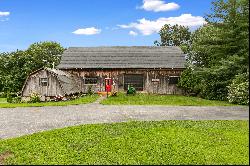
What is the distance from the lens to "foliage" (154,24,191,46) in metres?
69.1

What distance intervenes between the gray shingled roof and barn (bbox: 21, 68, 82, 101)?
20.6ft

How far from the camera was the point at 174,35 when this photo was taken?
69688 mm

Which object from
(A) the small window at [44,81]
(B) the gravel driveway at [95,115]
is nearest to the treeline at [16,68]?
(A) the small window at [44,81]

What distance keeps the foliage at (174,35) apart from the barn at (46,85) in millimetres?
36192

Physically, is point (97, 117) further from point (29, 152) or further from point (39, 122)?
point (29, 152)

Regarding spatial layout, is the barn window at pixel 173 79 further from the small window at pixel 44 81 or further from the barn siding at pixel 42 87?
the small window at pixel 44 81

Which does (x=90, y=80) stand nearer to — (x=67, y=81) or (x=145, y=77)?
(x=67, y=81)

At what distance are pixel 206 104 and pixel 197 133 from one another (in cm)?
1315

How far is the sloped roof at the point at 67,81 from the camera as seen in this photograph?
36.5 m

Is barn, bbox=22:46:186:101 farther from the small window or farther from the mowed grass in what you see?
the mowed grass

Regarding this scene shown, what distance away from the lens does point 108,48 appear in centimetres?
4800

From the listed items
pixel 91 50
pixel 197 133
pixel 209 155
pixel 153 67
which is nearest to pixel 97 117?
pixel 197 133

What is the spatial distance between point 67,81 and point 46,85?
261cm

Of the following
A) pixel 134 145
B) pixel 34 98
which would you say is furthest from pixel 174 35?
pixel 134 145
